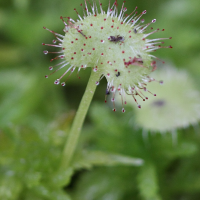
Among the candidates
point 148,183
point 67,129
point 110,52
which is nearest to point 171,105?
point 148,183

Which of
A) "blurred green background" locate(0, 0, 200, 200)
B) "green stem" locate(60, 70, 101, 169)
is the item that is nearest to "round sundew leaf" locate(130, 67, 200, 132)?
"blurred green background" locate(0, 0, 200, 200)

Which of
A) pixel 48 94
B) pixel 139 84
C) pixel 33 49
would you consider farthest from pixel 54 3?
pixel 139 84

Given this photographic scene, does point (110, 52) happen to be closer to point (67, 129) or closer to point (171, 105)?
point (67, 129)

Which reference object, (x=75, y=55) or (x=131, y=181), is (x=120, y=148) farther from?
(x=75, y=55)

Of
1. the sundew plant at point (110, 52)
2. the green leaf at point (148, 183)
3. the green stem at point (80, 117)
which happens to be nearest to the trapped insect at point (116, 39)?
the sundew plant at point (110, 52)

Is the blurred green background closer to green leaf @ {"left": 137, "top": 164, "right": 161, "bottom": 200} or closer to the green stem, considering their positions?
green leaf @ {"left": 137, "top": 164, "right": 161, "bottom": 200}
